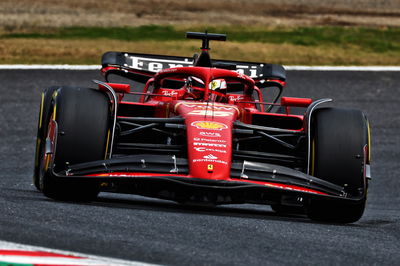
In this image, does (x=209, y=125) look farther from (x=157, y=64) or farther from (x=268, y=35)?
(x=268, y=35)

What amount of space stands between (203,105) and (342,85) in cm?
835

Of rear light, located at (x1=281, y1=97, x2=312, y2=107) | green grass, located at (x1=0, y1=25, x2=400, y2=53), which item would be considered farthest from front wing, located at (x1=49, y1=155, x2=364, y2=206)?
green grass, located at (x1=0, y1=25, x2=400, y2=53)

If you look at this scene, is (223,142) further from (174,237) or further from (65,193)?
(174,237)

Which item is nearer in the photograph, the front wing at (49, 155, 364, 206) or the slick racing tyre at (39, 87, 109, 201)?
the front wing at (49, 155, 364, 206)

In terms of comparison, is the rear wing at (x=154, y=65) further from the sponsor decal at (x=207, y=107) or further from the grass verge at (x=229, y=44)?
the grass verge at (x=229, y=44)

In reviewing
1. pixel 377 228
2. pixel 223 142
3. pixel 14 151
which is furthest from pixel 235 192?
pixel 14 151

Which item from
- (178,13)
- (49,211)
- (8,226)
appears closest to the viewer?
(8,226)

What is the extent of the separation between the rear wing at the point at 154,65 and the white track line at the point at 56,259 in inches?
216

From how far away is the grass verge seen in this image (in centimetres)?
1789

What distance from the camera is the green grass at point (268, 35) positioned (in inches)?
771

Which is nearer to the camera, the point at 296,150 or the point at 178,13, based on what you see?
the point at 296,150

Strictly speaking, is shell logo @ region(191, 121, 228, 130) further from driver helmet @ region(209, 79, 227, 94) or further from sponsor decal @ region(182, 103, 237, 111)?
driver helmet @ region(209, 79, 227, 94)

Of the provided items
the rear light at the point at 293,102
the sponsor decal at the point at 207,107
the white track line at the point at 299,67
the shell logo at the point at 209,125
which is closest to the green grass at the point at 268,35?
the white track line at the point at 299,67

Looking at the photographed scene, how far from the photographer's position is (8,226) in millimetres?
5516
